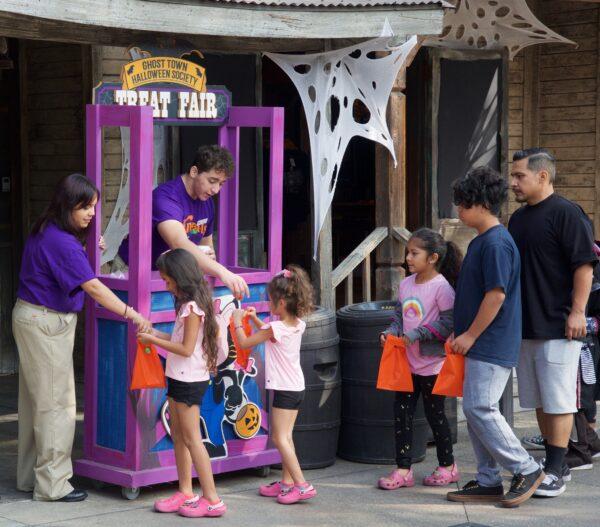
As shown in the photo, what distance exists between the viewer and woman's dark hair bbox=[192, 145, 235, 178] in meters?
6.36

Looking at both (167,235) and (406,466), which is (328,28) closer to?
(167,235)

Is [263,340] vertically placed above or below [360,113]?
below

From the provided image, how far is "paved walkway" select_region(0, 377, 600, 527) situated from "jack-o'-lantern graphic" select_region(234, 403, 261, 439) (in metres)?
0.29

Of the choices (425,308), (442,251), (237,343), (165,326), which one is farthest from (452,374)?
(165,326)

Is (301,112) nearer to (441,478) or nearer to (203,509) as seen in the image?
(441,478)

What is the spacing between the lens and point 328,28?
7520 millimetres

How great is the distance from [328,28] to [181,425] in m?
2.86

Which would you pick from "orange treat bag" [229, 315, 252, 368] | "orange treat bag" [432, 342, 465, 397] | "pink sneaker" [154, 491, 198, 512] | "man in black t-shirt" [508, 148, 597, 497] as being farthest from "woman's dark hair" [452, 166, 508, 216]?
"pink sneaker" [154, 491, 198, 512]

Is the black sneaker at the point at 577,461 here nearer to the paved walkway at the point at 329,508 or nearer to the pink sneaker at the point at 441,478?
the paved walkway at the point at 329,508

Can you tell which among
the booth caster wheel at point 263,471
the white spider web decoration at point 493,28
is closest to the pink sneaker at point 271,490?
the booth caster wheel at point 263,471

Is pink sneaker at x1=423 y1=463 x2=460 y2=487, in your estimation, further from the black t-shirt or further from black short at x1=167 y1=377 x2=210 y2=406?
black short at x1=167 y1=377 x2=210 y2=406

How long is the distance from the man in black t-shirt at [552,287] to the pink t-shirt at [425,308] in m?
0.43

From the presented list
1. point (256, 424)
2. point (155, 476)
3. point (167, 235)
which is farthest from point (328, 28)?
point (155, 476)

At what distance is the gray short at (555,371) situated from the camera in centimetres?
638
